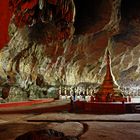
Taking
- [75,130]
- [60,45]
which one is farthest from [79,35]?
[75,130]

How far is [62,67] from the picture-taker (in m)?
24.6

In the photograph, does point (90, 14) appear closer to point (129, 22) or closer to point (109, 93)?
point (129, 22)

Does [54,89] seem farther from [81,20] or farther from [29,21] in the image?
[29,21]

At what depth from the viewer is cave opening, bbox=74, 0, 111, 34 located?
58.0 ft

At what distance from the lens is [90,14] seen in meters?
18.3

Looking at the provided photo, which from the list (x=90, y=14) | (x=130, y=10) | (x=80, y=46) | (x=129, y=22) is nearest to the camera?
(x=90, y=14)

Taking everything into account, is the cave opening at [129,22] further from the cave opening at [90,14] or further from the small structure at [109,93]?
the small structure at [109,93]

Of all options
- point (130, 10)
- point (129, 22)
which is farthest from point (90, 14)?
point (129, 22)

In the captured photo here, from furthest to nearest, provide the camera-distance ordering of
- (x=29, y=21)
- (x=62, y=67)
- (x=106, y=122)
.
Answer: (x=62, y=67)
(x=29, y=21)
(x=106, y=122)

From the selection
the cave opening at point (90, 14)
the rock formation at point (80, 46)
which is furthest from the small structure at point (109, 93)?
the rock formation at point (80, 46)

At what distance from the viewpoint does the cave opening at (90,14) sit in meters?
17.7

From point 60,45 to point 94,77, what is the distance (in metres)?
11.5

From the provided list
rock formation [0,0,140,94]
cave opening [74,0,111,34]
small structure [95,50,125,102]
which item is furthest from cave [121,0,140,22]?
small structure [95,50,125,102]

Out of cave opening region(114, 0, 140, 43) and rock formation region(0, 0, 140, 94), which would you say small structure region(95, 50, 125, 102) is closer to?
rock formation region(0, 0, 140, 94)
